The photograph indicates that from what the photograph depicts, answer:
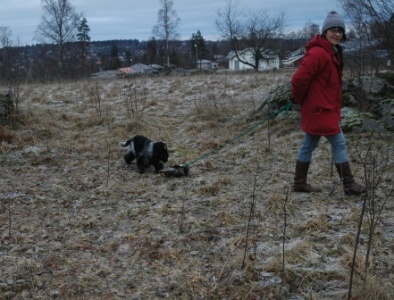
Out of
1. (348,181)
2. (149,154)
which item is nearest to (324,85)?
(348,181)

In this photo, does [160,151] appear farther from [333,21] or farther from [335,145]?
[333,21]

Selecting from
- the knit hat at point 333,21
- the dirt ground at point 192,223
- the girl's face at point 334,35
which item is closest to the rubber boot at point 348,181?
the dirt ground at point 192,223

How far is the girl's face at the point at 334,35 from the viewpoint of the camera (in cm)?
429

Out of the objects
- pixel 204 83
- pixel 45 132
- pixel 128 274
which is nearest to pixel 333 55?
pixel 128 274

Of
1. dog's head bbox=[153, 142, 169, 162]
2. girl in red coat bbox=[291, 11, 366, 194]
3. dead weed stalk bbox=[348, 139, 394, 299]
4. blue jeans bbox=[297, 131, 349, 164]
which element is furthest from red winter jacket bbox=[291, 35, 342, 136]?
dog's head bbox=[153, 142, 169, 162]

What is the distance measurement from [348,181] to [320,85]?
3.59 feet

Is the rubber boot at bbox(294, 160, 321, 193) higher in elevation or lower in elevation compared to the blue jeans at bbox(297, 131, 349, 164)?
lower

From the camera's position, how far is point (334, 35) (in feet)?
14.2

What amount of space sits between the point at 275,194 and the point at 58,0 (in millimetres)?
38849

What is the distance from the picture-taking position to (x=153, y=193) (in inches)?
208

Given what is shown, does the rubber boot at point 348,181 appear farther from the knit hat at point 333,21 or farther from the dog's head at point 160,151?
the dog's head at point 160,151

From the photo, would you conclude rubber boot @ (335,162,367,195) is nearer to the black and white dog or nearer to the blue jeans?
the blue jeans

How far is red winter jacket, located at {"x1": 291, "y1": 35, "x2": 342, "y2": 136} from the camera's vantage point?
4.33 metres

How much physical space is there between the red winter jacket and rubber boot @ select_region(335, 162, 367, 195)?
404 mm
